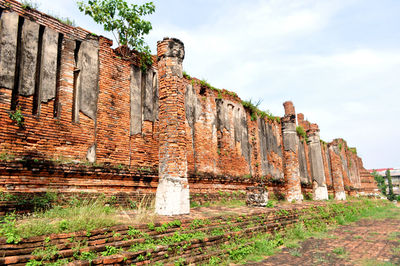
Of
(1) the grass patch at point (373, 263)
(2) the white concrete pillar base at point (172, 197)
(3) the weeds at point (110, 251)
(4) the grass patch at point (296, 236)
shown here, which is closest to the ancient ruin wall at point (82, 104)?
(2) the white concrete pillar base at point (172, 197)

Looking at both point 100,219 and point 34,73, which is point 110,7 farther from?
point 100,219

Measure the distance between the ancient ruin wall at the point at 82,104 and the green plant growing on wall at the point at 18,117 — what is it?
4 centimetres

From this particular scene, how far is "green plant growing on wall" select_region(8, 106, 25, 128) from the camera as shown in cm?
594

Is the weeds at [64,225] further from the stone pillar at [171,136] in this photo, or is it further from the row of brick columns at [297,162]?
the row of brick columns at [297,162]

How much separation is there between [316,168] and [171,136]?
11.7m

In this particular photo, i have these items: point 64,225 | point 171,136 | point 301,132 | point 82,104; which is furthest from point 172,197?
point 301,132

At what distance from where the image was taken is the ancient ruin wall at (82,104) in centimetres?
617

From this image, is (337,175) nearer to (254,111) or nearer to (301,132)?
(301,132)

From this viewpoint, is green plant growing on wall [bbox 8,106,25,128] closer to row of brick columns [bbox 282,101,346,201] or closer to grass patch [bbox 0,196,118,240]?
grass patch [bbox 0,196,118,240]

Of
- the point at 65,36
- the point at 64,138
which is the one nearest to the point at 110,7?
the point at 65,36

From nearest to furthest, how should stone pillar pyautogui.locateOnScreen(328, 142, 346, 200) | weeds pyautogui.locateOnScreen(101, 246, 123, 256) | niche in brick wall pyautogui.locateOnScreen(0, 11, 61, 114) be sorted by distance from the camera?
1. weeds pyautogui.locateOnScreen(101, 246, 123, 256)
2. niche in brick wall pyautogui.locateOnScreen(0, 11, 61, 114)
3. stone pillar pyautogui.locateOnScreen(328, 142, 346, 200)

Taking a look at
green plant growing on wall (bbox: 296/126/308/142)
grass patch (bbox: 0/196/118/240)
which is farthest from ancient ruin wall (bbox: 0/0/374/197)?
green plant growing on wall (bbox: 296/126/308/142)

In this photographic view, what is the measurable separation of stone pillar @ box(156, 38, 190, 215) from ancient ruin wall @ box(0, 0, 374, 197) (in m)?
0.53

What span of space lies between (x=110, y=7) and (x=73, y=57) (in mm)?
2377
